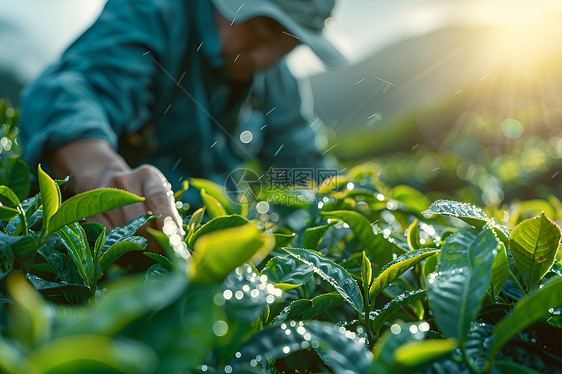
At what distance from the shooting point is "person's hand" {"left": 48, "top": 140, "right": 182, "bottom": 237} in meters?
0.74

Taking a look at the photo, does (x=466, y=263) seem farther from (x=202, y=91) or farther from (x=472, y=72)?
(x=472, y=72)

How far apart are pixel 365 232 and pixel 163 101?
1848 mm

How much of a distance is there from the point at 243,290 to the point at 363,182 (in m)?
0.78

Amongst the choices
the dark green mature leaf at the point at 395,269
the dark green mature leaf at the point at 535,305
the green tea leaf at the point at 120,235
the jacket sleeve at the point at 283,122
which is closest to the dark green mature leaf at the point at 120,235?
the green tea leaf at the point at 120,235

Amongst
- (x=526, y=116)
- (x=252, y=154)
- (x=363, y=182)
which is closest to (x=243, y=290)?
(x=363, y=182)

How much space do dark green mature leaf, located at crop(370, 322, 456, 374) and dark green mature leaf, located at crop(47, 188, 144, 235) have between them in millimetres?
292

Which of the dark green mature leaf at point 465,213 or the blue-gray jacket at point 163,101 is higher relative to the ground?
the dark green mature leaf at point 465,213

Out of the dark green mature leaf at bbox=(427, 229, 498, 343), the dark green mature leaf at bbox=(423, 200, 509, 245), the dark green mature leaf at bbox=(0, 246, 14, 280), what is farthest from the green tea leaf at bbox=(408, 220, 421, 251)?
the dark green mature leaf at bbox=(0, 246, 14, 280)

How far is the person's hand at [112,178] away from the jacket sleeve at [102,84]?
0.15ft

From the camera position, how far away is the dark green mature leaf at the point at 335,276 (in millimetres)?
479

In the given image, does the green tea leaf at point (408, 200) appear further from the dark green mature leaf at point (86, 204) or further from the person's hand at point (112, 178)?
the dark green mature leaf at point (86, 204)

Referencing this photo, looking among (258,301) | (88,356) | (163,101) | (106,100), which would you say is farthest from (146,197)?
(163,101)

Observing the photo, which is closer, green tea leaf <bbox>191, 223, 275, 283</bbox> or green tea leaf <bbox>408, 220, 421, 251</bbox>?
green tea leaf <bbox>191, 223, 275, 283</bbox>

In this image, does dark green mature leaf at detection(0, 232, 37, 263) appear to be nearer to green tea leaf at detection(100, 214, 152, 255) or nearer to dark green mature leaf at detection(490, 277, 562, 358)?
green tea leaf at detection(100, 214, 152, 255)
